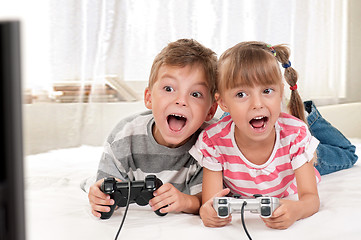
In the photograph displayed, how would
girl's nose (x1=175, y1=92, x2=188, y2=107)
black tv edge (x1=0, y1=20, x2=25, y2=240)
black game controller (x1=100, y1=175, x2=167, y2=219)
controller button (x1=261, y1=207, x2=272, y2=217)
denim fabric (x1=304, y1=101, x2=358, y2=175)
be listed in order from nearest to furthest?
black tv edge (x1=0, y1=20, x2=25, y2=240) → controller button (x1=261, y1=207, x2=272, y2=217) → black game controller (x1=100, y1=175, x2=167, y2=219) → girl's nose (x1=175, y1=92, x2=188, y2=107) → denim fabric (x1=304, y1=101, x2=358, y2=175)

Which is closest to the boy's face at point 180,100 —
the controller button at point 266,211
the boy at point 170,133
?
the boy at point 170,133

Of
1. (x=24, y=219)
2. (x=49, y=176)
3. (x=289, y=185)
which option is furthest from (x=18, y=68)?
(x=49, y=176)

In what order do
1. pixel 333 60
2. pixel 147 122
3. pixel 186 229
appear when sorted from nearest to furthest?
1. pixel 186 229
2. pixel 147 122
3. pixel 333 60

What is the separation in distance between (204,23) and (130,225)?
5.69 ft

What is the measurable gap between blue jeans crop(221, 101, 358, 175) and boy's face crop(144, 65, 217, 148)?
45 cm

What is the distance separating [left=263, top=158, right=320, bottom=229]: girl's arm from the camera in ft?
2.98

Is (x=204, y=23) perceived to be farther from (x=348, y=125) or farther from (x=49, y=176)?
(x=49, y=176)

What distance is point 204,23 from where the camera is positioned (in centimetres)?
250

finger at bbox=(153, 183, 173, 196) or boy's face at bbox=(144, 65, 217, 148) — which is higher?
boy's face at bbox=(144, 65, 217, 148)

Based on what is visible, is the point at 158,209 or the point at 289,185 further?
the point at 289,185

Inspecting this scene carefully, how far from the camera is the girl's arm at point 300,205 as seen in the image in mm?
908

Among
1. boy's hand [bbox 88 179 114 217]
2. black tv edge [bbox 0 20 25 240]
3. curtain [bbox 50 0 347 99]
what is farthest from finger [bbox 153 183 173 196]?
curtain [bbox 50 0 347 99]

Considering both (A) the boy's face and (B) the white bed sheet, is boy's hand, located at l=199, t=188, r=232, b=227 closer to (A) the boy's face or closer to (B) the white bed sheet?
(B) the white bed sheet

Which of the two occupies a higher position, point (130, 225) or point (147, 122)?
point (147, 122)
